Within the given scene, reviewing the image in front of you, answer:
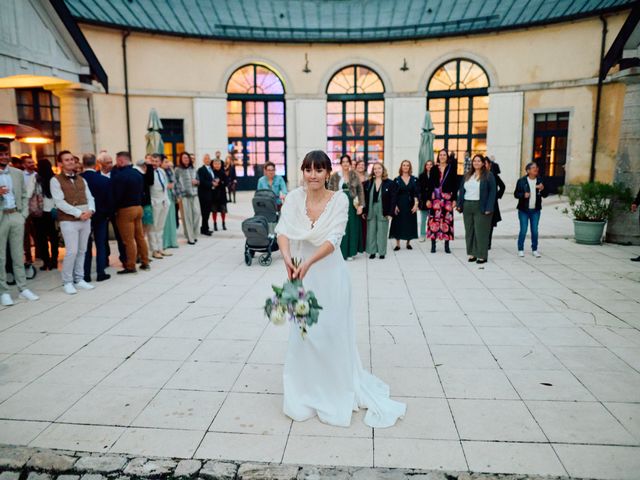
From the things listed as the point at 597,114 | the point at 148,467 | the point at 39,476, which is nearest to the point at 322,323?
the point at 148,467

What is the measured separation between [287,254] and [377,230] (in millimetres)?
6176

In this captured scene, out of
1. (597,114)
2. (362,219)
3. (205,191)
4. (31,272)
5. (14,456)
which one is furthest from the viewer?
(597,114)

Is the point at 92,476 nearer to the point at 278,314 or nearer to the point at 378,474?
the point at 278,314

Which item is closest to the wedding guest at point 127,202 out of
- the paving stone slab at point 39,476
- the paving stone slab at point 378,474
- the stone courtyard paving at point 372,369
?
the stone courtyard paving at point 372,369

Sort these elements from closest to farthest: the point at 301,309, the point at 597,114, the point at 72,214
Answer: the point at 301,309 < the point at 72,214 < the point at 597,114

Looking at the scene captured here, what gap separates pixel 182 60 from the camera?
20.9 metres

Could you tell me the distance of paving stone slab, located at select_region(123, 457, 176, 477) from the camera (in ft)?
10.5

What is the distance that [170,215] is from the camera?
35.9 ft

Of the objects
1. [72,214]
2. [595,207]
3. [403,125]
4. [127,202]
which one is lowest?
[595,207]

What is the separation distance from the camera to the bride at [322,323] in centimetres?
375

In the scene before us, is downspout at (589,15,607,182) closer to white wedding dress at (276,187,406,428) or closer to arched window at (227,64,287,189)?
arched window at (227,64,287,189)

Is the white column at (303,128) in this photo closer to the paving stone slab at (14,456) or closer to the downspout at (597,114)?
the downspout at (597,114)

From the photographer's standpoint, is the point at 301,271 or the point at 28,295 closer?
the point at 301,271

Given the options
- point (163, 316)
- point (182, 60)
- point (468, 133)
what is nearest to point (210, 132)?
point (182, 60)
